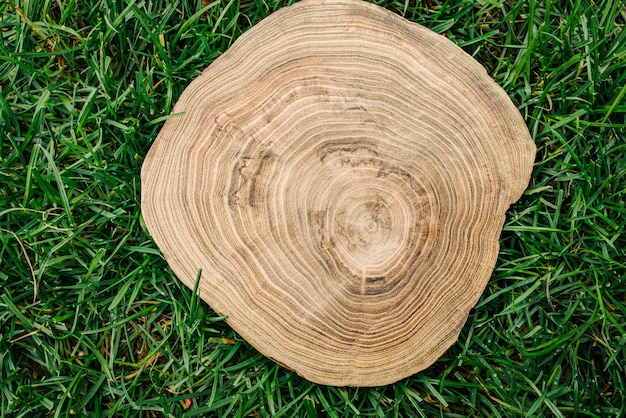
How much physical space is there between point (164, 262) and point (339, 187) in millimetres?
597

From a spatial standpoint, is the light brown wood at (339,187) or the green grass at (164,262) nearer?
the light brown wood at (339,187)

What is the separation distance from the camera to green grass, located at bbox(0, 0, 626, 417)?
4.94 feet

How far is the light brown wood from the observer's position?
130cm

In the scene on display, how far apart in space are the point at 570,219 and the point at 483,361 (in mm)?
490

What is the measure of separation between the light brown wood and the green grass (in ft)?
0.59

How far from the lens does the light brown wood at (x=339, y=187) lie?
130cm

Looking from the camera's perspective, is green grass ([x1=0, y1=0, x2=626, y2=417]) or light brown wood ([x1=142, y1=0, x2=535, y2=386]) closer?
light brown wood ([x1=142, y1=0, x2=535, y2=386])

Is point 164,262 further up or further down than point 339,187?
further down

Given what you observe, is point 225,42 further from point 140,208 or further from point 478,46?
point 478,46

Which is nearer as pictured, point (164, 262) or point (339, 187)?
point (339, 187)

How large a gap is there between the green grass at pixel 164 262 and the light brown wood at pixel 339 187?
179 mm

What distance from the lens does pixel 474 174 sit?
4.51 feet


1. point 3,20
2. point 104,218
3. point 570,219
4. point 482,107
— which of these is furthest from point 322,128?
point 3,20

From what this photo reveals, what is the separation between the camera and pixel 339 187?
1.29 metres
